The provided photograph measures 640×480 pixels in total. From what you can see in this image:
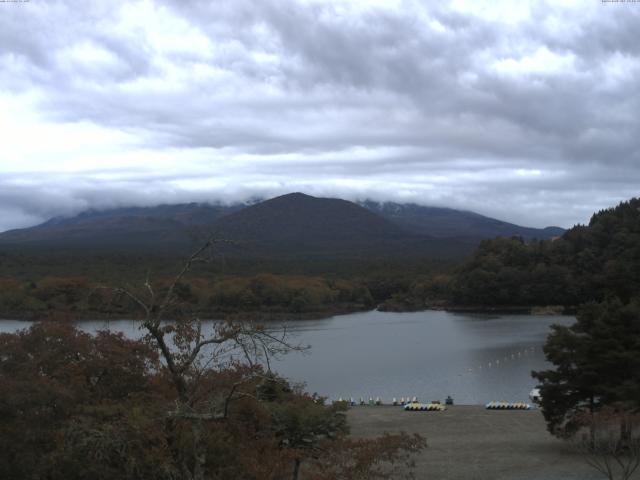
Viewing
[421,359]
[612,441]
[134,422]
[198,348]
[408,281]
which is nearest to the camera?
[198,348]

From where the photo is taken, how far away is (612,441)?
43.6 feet

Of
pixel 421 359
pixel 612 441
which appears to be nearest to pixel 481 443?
pixel 612 441

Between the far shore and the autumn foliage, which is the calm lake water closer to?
the far shore

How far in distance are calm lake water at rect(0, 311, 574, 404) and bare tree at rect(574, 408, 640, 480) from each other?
6821 millimetres

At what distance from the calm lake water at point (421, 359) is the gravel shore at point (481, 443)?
384 centimetres

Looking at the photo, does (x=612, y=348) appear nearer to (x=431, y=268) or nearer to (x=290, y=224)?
(x=431, y=268)

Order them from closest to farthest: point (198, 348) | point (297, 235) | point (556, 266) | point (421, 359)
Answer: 1. point (198, 348)
2. point (421, 359)
3. point (556, 266)
4. point (297, 235)

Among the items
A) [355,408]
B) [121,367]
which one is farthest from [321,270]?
[121,367]

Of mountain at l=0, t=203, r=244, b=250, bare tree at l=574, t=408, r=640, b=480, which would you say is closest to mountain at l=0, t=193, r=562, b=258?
mountain at l=0, t=203, r=244, b=250

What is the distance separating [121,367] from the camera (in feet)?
33.1

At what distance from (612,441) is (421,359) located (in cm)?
2200

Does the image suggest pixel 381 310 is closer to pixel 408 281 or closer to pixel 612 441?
pixel 408 281

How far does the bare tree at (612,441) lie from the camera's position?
39.4 ft

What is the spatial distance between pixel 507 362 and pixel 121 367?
2550cm
